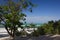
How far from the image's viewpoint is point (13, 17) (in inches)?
707

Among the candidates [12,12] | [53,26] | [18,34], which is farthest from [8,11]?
[53,26]

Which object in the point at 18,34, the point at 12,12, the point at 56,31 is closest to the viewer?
the point at 12,12

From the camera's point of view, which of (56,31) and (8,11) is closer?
(8,11)

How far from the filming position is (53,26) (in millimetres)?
22312

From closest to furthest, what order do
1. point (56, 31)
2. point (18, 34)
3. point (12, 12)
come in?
point (12, 12)
point (56, 31)
point (18, 34)

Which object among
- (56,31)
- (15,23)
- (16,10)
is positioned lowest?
(56,31)

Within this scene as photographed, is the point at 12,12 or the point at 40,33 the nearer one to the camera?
the point at 12,12

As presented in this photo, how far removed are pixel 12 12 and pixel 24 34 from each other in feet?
17.4

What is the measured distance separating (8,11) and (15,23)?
4.46 feet

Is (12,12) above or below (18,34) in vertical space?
above

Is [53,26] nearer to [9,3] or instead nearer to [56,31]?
[56,31]

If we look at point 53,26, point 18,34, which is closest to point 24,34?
point 18,34

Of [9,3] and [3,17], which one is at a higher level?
[9,3]

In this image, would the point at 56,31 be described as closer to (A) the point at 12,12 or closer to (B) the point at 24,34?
(B) the point at 24,34
